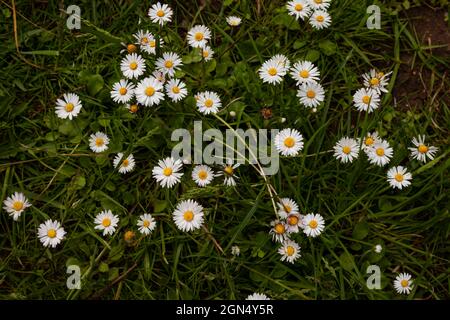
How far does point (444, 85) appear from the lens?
89.2 inches

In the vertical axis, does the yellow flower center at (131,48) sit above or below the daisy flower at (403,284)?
above

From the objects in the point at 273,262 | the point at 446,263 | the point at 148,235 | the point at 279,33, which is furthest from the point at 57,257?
the point at 446,263

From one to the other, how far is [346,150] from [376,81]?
349 mm

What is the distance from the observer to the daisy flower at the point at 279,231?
6.42 feet

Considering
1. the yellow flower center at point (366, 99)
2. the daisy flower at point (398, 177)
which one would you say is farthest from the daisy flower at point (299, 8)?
the daisy flower at point (398, 177)

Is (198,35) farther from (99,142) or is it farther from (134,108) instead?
(99,142)

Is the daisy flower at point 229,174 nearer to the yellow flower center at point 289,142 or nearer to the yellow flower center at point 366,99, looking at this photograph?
the yellow flower center at point 289,142

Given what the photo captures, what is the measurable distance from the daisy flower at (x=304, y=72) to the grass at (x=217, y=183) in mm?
59

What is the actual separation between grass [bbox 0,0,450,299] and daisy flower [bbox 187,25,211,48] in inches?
1.8

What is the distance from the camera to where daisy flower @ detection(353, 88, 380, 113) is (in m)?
2.15

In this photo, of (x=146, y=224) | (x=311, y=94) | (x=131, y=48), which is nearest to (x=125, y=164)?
(x=146, y=224)

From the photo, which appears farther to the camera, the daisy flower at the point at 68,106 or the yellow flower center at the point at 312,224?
the daisy flower at the point at 68,106

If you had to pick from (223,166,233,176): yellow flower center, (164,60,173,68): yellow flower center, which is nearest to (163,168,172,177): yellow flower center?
(223,166,233,176): yellow flower center

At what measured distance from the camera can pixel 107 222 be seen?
6.70 ft
